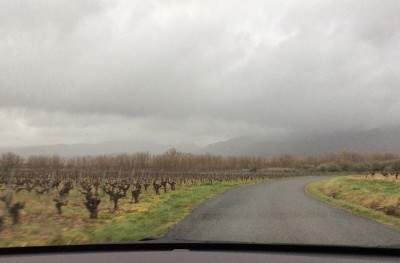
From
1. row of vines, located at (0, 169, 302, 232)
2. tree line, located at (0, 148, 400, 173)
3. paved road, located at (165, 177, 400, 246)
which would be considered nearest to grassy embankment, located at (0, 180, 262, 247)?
row of vines, located at (0, 169, 302, 232)

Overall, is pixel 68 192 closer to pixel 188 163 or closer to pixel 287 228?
pixel 287 228

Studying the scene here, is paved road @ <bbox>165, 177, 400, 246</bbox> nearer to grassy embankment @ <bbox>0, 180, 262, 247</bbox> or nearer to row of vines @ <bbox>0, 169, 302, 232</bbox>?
grassy embankment @ <bbox>0, 180, 262, 247</bbox>

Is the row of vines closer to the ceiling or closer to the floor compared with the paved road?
closer to the ceiling

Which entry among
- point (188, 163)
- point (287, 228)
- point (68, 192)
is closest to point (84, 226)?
point (287, 228)

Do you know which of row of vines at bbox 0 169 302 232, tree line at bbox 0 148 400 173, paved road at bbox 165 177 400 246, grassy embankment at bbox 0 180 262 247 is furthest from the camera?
tree line at bbox 0 148 400 173

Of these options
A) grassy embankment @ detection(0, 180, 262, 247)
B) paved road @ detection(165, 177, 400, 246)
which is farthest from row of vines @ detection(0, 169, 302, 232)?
paved road @ detection(165, 177, 400, 246)

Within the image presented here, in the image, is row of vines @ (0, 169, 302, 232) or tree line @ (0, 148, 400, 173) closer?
row of vines @ (0, 169, 302, 232)

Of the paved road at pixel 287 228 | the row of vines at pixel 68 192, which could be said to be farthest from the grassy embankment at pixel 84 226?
the paved road at pixel 287 228

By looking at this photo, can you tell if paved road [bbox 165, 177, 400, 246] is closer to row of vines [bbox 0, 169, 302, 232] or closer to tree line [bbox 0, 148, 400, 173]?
row of vines [bbox 0, 169, 302, 232]

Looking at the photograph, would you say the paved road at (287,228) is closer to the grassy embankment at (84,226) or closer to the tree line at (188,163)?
the grassy embankment at (84,226)

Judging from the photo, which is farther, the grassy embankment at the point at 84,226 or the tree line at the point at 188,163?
the tree line at the point at 188,163

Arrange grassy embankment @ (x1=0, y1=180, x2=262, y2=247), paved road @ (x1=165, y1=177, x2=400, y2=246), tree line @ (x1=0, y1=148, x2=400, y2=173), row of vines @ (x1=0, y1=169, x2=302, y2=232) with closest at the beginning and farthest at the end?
paved road @ (x1=165, y1=177, x2=400, y2=246) < grassy embankment @ (x1=0, y1=180, x2=262, y2=247) < row of vines @ (x1=0, y1=169, x2=302, y2=232) < tree line @ (x1=0, y1=148, x2=400, y2=173)

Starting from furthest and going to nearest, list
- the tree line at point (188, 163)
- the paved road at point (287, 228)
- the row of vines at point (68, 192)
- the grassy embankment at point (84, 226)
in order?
1. the tree line at point (188, 163)
2. the row of vines at point (68, 192)
3. the grassy embankment at point (84, 226)
4. the paved road at point (287, 228)

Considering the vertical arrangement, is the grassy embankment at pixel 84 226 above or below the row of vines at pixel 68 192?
below
